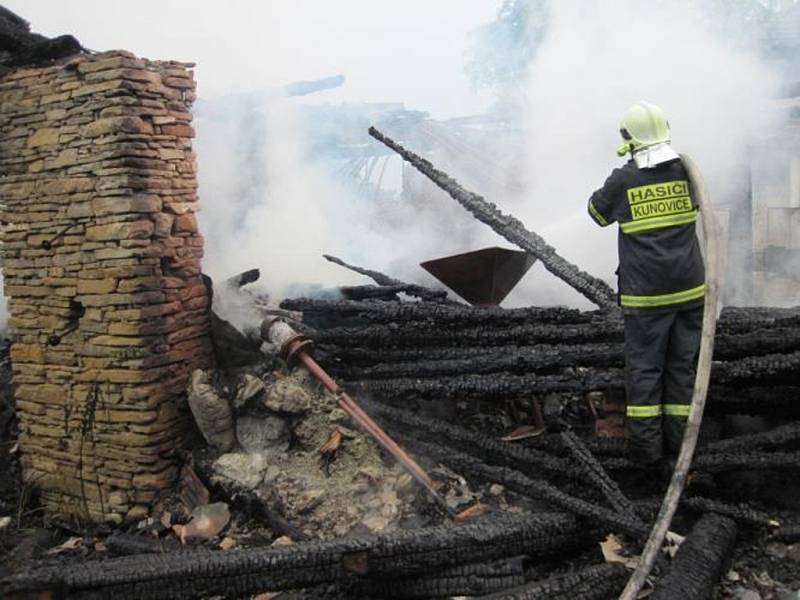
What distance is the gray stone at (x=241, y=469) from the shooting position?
15.4ft

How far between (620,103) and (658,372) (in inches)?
326

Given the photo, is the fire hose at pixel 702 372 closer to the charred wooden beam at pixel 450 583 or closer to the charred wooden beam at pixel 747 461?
the charred wooden beam at pixel 747 461

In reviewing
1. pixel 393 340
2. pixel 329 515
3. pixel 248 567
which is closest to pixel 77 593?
pixel 248 567

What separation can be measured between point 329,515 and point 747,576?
2.65m

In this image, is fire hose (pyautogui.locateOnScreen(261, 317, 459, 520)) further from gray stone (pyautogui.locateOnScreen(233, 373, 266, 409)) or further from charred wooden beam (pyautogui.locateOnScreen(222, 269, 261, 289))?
charred wooden beam (pyautogui.locateOnScreen(222, 269, 261, 289))

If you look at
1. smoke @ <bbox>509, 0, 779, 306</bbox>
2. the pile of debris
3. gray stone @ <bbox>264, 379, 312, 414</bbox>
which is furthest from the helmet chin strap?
smoke @ <bbox>509, 0, 779, 306</bbox>

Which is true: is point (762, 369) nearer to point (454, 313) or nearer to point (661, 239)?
point (661, 239)

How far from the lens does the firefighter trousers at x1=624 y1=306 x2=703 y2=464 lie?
374 centimetres

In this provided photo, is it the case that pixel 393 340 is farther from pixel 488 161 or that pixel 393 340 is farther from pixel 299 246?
pixel 488 161

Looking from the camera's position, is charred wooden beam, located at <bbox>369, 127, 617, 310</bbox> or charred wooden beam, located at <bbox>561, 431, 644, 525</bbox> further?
charred wooden beam, located at <bbox>369, 127, 617, 310</bbox>

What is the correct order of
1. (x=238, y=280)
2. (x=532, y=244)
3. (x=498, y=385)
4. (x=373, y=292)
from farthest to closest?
(x=373, y=292) → (x=238, y=280) → (x=532, y=244) → (x=498, y=385)

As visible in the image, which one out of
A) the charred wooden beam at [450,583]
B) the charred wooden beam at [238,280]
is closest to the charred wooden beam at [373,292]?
the charred wooden beam at [238,280]

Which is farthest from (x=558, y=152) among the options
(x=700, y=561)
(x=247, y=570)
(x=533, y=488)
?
(x=247, y=570)

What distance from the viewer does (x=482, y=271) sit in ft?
17.9
